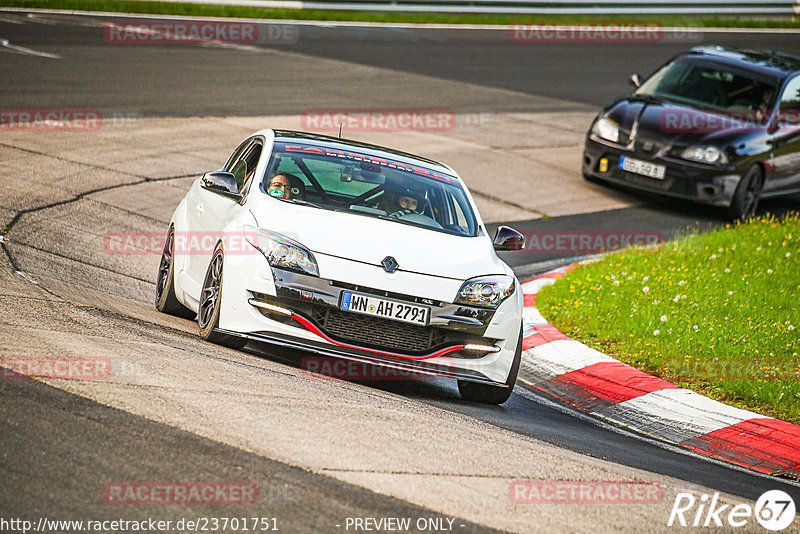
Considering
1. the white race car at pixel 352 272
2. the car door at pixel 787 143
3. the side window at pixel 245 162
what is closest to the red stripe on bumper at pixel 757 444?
the white race car at pixel 352 272

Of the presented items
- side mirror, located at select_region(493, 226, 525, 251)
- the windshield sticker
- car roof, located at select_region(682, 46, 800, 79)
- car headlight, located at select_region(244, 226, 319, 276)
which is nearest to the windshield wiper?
car headlight, located at select_region(244, 226, 319, 276)

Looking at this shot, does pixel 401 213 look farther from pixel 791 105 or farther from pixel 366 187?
pixel 791 105

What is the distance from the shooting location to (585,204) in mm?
15172

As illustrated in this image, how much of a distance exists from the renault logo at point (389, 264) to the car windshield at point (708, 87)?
33.4 feet

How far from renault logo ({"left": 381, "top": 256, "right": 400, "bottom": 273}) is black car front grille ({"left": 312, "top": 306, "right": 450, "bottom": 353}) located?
1.00 feet

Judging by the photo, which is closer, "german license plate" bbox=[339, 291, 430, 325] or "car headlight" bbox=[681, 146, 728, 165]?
"german license plate" bbox=[339, 291, 430, 325]

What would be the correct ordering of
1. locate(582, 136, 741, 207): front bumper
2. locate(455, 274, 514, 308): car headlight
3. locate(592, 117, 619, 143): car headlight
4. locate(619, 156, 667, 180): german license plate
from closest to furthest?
locate(455, 274, 514, 308): car headlight
locate(582, 136, 741, 207): front bumper
locate(619, 156, 667, 180): german license plate
locate(592, 117, 619, 143): car headlight

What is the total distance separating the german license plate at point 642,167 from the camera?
14805 millimetres

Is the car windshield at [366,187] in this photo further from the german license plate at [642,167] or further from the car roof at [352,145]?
the german license plate at [642,167]

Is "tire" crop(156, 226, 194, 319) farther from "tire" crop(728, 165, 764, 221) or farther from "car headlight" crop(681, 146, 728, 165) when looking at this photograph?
"tire" crop(728, 165, 764, 221)

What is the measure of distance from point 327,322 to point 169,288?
195cm

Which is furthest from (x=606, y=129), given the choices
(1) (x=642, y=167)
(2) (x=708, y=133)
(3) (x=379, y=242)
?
(3) (x=379, y=242)

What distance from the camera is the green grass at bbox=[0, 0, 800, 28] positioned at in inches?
1017

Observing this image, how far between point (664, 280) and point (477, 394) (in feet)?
12.4
